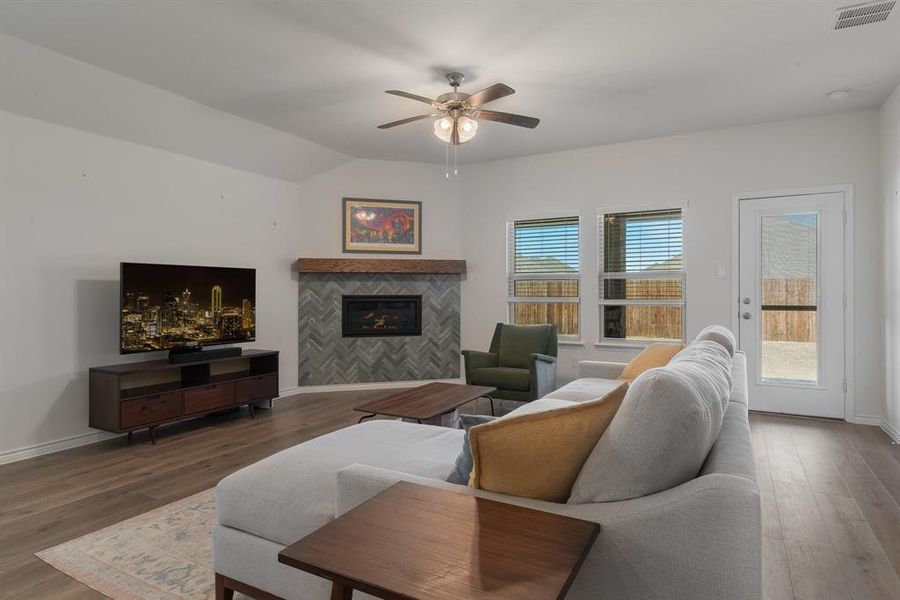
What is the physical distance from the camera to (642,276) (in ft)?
17.8

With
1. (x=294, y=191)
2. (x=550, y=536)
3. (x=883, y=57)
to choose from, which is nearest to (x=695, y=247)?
(x=883, y=57)

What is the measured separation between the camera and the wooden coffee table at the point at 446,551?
3.05 feet

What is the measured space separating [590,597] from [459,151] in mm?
5254

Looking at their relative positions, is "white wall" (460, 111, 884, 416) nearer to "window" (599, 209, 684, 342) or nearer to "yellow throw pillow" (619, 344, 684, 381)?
"window" (599, 209, 684, 342)

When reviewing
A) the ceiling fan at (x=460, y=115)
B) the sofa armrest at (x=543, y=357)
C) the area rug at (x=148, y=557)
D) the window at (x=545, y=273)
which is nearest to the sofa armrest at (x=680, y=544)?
the area rug at (x=148, y=557)

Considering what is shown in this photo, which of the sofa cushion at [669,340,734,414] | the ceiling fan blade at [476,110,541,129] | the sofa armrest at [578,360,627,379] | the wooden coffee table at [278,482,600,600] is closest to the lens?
the wooden coffee table at [278,482,600,600]

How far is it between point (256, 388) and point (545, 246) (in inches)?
136

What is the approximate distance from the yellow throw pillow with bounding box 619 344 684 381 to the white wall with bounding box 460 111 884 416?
5.44 ft

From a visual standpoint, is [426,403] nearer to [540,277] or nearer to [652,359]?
[652,359]

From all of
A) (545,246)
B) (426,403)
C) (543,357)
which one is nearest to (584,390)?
(426,403)

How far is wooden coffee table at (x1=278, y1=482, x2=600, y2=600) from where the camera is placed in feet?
3.05

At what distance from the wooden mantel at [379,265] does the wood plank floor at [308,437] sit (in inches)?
71.2

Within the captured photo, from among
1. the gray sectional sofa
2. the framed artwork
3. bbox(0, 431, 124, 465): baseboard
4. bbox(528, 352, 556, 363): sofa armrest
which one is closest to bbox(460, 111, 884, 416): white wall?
the framed artwork

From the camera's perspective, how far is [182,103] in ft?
13.7
